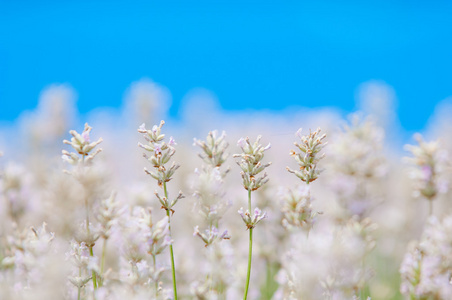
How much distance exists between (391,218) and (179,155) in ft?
12.2

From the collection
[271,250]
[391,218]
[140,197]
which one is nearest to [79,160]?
[140,197]

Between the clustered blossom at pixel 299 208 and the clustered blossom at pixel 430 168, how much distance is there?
1.39 metres

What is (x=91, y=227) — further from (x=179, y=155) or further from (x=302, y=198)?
(x=179, y=155)

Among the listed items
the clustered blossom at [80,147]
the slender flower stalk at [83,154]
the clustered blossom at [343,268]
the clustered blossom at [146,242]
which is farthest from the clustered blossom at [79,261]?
the clustered blossom at [343,268]

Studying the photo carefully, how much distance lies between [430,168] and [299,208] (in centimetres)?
154

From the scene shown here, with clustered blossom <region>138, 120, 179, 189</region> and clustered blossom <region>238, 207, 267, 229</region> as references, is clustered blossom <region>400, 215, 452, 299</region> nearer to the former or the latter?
clustered blossom <region>238, 207, 267, 229</region>

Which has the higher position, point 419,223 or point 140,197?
point 419,223

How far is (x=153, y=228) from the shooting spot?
6.68 feet

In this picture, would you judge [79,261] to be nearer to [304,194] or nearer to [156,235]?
[156,235]

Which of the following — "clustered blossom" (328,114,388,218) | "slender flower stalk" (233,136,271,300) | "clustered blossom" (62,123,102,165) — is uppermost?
"clustered blossom" (328,114,388,218)

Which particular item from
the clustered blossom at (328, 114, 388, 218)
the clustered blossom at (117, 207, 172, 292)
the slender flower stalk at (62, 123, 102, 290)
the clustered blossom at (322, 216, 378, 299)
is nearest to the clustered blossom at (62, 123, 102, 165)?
the slender flower stalk at (62, 123, 102, 290)

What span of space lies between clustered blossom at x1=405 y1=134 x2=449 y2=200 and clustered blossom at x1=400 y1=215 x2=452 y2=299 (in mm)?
739

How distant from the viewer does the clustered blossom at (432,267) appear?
2150mm

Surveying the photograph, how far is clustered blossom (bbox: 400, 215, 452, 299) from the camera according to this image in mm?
2150
